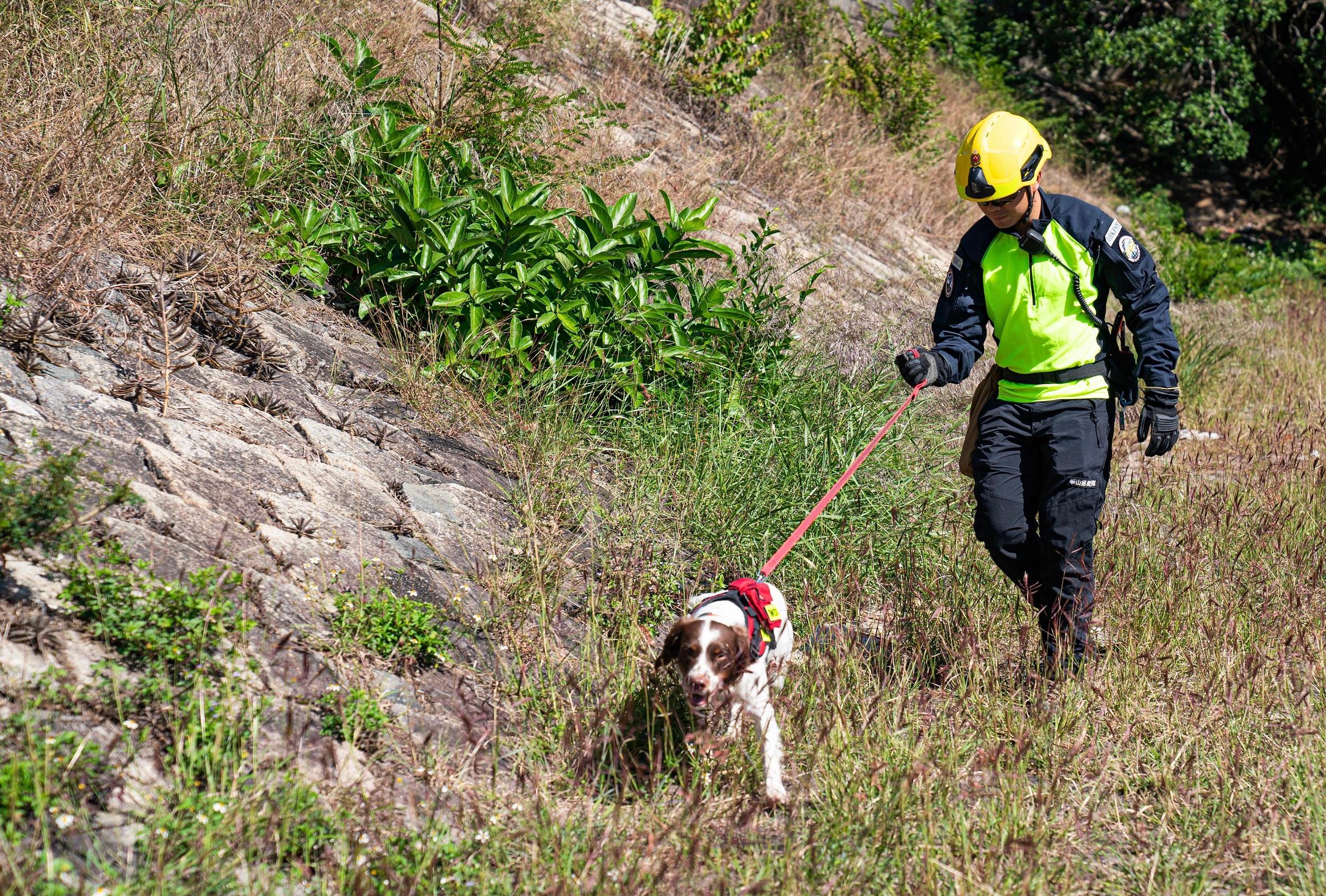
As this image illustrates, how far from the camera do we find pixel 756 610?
130 inches

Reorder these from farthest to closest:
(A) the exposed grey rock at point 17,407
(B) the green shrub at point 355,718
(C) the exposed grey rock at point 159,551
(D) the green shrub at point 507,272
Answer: (D) the green shrub at point 507,272, (A) the exposed grey rock at point 17,407, (C) the exposed grey rock at point 159,551, (B) the green shrub at point 355,718

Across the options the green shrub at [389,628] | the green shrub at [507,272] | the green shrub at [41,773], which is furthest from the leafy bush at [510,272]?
the green shrub at [41,773]

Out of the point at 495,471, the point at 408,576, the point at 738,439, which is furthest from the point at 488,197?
the point at 408,576

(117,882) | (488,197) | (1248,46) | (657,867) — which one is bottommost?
(117,882)

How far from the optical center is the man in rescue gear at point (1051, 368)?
3.82 metres

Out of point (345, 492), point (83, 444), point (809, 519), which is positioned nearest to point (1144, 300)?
point (809, 519)

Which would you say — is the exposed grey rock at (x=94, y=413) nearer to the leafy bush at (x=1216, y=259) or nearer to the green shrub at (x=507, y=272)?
the green shrub at (x=507, y=272)

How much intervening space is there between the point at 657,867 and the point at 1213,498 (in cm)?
406

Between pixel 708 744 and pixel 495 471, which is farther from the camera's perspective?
pixel 495 471

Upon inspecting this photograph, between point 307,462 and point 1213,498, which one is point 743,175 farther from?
point 307,462

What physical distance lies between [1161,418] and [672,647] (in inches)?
80.6

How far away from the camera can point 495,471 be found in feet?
15.0

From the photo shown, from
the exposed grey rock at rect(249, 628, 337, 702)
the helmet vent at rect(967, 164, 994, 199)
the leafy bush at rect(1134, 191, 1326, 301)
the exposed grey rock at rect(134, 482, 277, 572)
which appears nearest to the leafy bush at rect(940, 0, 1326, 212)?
the leafy bush at rect(1134, 191, 1326, 301)

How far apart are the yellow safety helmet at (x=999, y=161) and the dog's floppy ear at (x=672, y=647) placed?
1.86m
